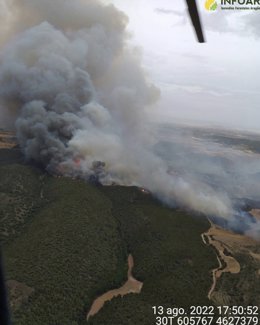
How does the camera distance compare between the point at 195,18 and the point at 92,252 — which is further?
the point at 92,252

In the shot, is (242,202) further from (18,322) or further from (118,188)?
(18,322)

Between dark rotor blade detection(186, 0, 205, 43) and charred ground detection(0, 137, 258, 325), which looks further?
charred ground detection(0, 137, 258, 325)

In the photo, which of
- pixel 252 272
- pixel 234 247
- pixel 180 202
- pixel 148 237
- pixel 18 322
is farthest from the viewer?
pixel 180 202

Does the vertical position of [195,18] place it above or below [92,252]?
above

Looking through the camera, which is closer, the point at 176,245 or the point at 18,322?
the point at 18,322

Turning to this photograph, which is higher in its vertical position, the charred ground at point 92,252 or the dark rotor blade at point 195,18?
the dark rotor blade at point 195,18

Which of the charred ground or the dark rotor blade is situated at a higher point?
the dark rotor blade

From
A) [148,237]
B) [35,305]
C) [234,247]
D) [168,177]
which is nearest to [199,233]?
[234,247]

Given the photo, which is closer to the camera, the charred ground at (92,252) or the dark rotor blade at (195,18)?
the dark rotor blade at (195,18)
